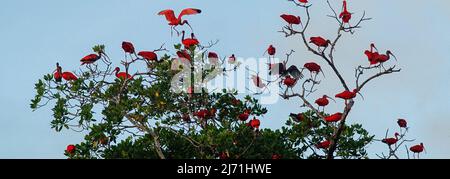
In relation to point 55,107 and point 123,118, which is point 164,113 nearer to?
point 123,118

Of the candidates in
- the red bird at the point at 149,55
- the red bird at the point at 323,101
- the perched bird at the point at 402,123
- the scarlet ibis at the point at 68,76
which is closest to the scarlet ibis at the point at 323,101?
the red bird at the point at 323,101

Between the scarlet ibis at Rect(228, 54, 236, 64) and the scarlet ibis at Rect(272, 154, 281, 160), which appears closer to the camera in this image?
the scarlet ibis at Rect(272, 154, 281, 160)

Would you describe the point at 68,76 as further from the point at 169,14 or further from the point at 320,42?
the point at 320,42

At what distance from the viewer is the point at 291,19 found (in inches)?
391

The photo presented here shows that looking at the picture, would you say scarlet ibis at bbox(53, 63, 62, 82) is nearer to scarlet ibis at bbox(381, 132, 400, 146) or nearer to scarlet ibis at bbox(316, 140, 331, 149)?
scarlet ibis at bbox(316, 140, 331, 149)

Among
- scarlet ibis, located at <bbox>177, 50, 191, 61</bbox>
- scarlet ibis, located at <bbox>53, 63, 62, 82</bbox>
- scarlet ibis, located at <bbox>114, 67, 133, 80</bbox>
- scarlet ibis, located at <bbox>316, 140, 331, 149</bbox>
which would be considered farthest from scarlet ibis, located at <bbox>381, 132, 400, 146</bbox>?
scarlet ibis, located at <bbox>53, 63, 62, 82</bbox>

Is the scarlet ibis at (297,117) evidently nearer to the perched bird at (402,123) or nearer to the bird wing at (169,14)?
Answer: the perched bird at (402,123)

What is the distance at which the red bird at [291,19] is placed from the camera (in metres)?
9.94

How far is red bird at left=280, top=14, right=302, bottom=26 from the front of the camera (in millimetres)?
9938
